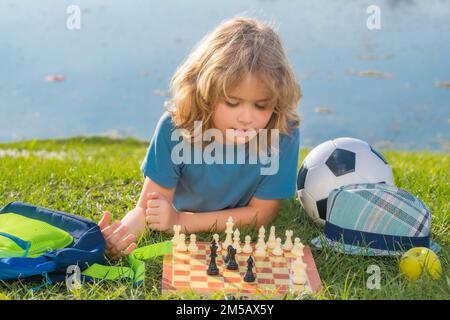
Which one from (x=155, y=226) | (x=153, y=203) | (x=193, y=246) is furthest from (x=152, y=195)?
(x=193, y=246)

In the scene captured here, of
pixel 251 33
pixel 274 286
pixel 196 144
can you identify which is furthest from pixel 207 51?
pixel 274 286

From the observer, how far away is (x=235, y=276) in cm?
262

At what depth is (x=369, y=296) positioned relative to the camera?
2.50 m

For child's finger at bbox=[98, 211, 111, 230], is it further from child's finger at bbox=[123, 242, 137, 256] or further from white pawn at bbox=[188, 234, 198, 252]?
white pawn at bbox=[188, 234, 198, 252]

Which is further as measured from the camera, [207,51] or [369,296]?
[207,51]

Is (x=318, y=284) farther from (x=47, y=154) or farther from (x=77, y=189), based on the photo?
(x=47, y=154)

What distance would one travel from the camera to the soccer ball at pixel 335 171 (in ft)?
10.3

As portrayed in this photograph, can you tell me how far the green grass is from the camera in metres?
2.52

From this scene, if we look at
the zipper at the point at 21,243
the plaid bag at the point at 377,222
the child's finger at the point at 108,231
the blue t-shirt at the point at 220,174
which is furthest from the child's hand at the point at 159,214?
the plaid bag at the point at 377,222

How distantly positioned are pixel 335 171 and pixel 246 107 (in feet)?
2.02

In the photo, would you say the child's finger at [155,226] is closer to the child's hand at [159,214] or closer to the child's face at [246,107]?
the child's hand at [159,214]

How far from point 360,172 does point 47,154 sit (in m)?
3.11

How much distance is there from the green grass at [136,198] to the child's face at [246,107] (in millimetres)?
552

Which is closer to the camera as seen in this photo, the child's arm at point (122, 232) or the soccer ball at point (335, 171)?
the child's arm at point (122, 232)
